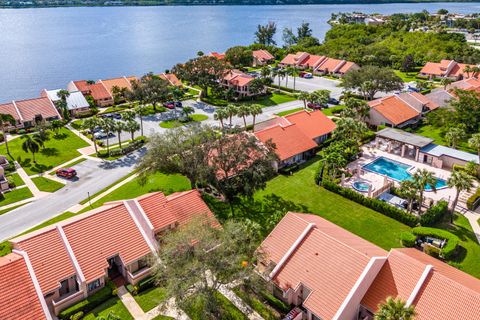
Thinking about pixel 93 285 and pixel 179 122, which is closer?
pixel 93 285

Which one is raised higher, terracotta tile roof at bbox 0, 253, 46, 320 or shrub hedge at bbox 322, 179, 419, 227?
terracotta tile roof at bbox 0, 253, 46, 320

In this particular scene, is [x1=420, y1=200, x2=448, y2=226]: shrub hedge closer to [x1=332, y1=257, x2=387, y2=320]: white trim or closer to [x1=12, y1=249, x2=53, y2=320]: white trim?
[x1=332, y1=257, x2=387, y2=320]: white trim

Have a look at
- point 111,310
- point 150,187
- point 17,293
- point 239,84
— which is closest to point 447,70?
point 239,84

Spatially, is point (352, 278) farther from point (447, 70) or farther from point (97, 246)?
point (447, 70)

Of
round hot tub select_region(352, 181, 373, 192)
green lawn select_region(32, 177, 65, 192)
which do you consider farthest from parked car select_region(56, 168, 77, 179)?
round hot tub select_region(352, 181, 373, 192)

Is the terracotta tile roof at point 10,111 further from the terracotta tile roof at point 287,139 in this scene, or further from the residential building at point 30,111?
the terracotta tile roof at point 287,139

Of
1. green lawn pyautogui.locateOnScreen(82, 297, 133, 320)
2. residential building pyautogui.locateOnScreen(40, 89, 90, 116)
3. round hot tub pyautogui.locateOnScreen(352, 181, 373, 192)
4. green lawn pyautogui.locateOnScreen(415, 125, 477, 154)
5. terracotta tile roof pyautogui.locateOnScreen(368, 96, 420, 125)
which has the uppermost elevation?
terracotta tile roof pyautogui.locateOnScreen(368, 96, 420, 125)

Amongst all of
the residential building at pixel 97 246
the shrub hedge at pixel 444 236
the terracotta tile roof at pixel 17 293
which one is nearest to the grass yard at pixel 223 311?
the residential building at pixel 97 246
